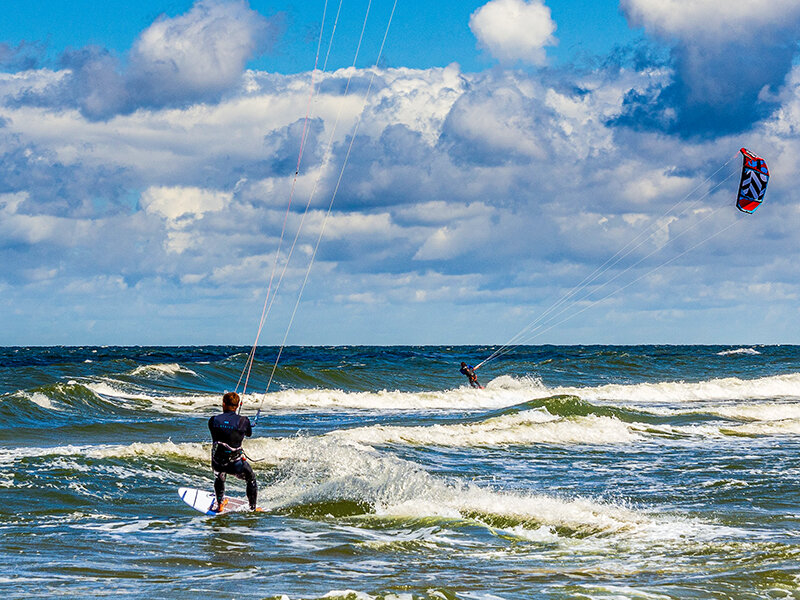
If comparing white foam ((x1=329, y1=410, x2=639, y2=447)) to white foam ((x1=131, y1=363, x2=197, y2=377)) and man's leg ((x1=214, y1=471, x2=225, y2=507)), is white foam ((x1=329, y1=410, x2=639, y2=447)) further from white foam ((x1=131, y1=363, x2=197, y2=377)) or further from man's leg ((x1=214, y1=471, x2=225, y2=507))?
white foam ((x1=131, y1=363, x2=197, y2=377))

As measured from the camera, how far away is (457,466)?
53.8 feet

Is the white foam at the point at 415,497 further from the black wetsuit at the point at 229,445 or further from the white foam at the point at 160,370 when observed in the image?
the white foam at the point at 160,370

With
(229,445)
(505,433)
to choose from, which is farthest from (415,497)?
(505,433)

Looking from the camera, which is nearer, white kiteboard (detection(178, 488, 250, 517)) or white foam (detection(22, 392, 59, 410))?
white kiteboard (detection(178, 488, 250, 517))

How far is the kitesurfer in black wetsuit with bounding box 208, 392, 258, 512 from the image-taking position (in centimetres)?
1145

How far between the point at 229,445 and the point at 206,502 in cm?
92

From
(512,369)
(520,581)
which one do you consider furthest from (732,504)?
(512,369)

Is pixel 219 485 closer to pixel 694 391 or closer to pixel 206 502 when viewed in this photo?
pixel 206 502

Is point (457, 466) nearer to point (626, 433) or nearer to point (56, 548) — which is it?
point (626, 433)


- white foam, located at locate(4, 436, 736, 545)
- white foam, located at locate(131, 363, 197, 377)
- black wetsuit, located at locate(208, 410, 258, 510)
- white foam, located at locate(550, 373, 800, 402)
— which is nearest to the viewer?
white foam, located at locate(4, 436, 736, 545)

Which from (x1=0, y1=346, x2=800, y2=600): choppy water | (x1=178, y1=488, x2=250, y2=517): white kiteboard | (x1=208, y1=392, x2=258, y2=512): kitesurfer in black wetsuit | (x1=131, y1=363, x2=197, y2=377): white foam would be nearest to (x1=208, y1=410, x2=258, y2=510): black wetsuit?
(x1=208, y1=392, x2=258, y2=512): kitesurfer in black wetsuit

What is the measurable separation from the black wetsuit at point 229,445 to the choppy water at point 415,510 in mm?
590

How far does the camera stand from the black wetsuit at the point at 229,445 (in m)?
11.5

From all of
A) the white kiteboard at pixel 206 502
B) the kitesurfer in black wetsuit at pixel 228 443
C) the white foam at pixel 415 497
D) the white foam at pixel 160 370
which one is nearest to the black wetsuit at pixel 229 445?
the kitesurfer in black wetsuit at pixel 228 443
